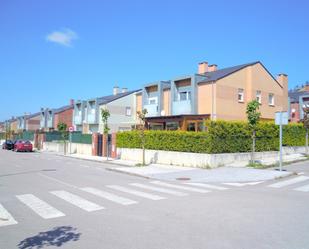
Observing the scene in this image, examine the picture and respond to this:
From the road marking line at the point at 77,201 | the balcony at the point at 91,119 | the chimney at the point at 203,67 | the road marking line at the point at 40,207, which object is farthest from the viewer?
the balcony at the point at 91,119

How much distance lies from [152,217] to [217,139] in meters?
12.2

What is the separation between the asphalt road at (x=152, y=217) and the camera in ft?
17.6

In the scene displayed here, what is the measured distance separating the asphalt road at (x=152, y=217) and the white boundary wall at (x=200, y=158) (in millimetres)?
6590

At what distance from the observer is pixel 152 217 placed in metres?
7.02

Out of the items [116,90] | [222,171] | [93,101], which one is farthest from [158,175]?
[116,90]

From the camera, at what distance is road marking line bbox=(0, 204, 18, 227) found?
6.49 metres

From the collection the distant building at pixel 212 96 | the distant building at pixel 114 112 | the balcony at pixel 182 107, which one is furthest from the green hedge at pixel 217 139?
the distant building at pixel 114 112

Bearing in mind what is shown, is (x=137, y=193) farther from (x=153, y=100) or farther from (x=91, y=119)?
(x=91, y=119)

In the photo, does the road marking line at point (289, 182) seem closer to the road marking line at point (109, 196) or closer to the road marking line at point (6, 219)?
the road marking line at point (109, 196)

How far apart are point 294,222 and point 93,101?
41195mm

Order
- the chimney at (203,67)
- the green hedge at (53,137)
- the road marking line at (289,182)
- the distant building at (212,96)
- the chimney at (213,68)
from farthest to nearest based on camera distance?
the green hedge at (53,137) → the chimney at (213,68) → the chimney at (203,67) → the distant building at (212,96) → the road marking line at (289,182)

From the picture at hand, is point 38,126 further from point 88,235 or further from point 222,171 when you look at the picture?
point 88,235

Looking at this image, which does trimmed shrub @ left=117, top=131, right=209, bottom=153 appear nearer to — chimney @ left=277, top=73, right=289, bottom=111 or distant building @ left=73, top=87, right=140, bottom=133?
distant building @ left=73, top=87, right=140, bottom=133

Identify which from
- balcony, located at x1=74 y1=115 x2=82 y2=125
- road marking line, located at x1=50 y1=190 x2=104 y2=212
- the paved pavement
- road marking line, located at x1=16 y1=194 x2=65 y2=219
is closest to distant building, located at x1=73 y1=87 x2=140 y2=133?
balcony, located at x1=74 y1=115 x2=82 y2=125
